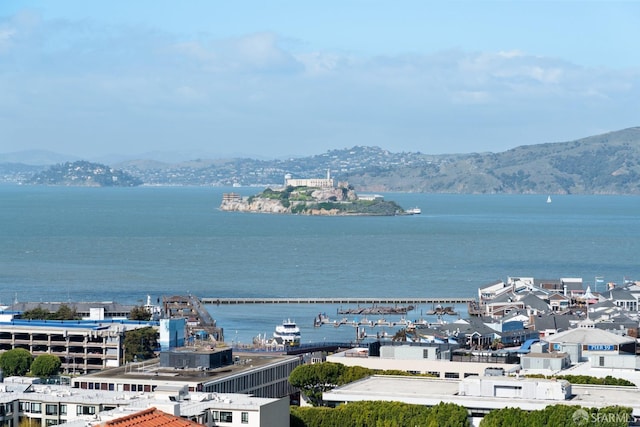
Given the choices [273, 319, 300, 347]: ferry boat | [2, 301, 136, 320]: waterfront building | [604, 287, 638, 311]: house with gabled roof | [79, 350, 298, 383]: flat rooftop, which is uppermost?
[79, 350, 298, 383]: flat rooftop

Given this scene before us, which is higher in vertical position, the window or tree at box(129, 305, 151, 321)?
the window

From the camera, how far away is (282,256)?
309ft

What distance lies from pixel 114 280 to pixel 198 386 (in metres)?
47.4

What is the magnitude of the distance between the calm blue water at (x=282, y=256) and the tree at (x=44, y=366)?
51.4 feet

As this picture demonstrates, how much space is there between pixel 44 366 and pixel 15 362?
28.2 inches

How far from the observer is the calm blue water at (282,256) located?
222ft

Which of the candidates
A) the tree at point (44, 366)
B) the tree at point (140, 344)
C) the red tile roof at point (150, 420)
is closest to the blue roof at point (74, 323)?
the tree at point (140, 344)

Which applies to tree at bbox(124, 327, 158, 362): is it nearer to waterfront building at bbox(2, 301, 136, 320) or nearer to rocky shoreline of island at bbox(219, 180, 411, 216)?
waterfront building at bbox(2, 301, 136, 320)

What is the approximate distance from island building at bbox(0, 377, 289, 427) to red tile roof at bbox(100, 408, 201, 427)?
1420 mm

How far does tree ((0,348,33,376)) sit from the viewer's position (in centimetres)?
3307

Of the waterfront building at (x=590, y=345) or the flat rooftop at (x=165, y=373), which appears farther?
the waterfront building at (x=590, y=345)

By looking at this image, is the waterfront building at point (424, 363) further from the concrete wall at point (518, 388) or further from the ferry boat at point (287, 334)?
the ferry boat at point (287, 334)

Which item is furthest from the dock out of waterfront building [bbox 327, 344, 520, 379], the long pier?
waterfront building [bbox 327, 344, 520, 379]

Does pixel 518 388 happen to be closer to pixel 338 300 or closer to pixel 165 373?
pixel 165 373
